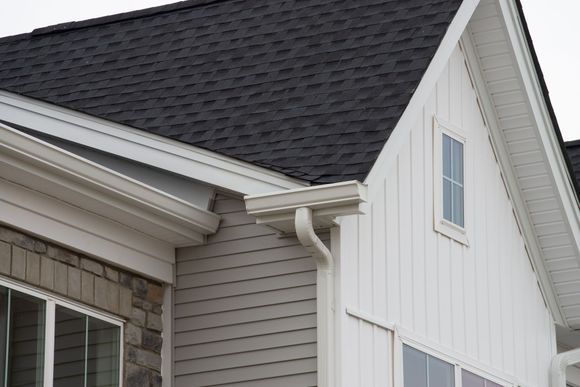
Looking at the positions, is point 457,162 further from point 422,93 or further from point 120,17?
point 120,17

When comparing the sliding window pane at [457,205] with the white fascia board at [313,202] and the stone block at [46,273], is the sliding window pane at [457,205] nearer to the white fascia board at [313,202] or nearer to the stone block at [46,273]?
the white fascia board at [313,202]

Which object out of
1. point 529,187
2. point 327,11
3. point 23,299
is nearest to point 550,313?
point 529,187

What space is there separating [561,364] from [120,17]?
5674mm

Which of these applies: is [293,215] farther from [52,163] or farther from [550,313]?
[550,313]

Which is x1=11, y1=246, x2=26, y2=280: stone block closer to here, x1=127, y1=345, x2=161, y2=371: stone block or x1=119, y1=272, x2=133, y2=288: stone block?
x1=119, y1=272, x2=133, y2=288: stone block

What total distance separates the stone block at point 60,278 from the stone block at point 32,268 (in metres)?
0.20

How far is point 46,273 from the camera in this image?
11422 mm

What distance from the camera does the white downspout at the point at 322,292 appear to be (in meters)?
11.7

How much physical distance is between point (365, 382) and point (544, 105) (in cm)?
407

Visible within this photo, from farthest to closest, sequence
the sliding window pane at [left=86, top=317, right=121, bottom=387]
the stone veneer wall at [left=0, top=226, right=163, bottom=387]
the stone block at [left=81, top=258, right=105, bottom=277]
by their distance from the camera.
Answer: the stone block at [left=81, top=258, right=105, bottom=277], the sliding window pane at [left=86, top=317, right=121, bottom=387], the stone veneer wall at [left=0, top=226, right=163, bottom=387]

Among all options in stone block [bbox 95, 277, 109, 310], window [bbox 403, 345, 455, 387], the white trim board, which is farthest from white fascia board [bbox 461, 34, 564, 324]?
stone block [bbox 95, 277, 109, 310]

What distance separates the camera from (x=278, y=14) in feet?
49.2

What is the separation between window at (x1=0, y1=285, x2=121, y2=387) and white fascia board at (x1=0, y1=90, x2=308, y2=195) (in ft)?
4.73

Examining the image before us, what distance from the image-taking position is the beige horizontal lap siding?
1205 cm
